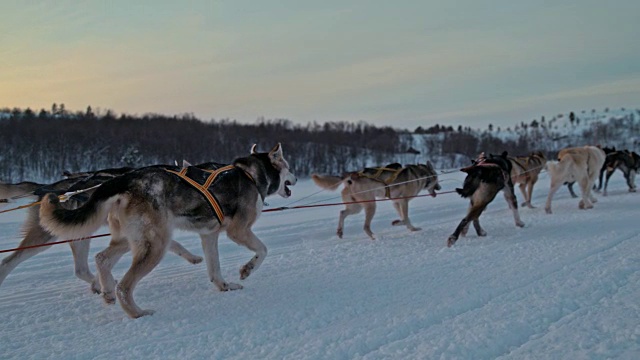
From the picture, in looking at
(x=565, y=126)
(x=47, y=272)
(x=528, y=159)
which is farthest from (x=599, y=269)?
(x=565, y=126)

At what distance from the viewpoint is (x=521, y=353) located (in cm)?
339

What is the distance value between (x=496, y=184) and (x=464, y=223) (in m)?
1.07

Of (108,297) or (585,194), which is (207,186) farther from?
(585,194)

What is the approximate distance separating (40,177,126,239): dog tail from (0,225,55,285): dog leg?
3.38 feet

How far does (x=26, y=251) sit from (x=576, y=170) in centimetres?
1099

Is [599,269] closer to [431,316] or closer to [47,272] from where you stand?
[431,316]

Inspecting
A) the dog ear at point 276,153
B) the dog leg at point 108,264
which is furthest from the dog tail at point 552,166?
the dog leg at point 108,264

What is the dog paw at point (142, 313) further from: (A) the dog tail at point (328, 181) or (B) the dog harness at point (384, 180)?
(B) the dog harness at point (384, 180)

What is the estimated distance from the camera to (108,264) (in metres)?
4.85

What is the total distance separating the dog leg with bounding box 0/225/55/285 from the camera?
5.09 metres

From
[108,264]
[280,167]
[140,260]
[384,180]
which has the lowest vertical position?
[108,264]

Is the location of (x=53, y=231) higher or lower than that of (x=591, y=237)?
higher

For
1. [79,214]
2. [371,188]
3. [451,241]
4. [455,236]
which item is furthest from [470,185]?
[79,214]

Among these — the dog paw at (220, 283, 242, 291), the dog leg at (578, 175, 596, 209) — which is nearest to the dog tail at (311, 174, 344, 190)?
the dog paw at (220, 283, 242, 291)
